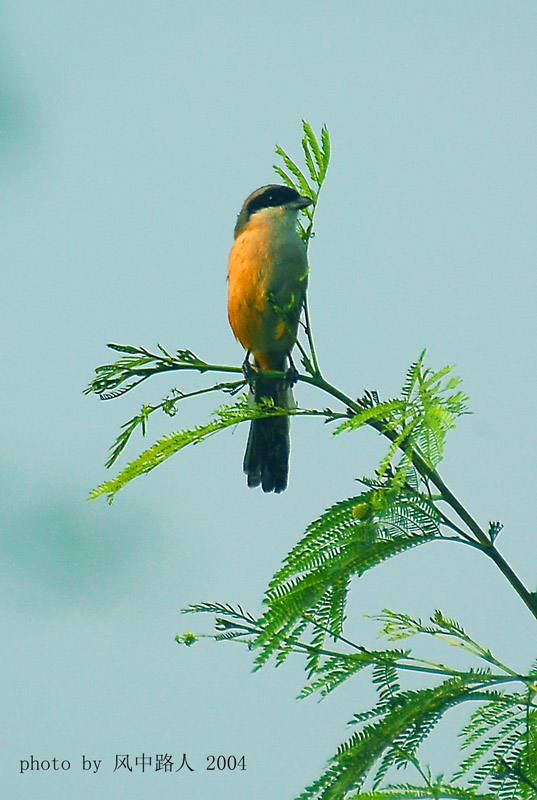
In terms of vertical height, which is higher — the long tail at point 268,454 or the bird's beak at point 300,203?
the bird's beak at point 300,203

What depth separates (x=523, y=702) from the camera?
184cm

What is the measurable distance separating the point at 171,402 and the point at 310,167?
804 millimetres

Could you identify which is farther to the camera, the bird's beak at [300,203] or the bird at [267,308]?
the bird's beak at [300,203]

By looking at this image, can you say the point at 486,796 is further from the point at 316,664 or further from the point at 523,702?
the point at 316,664

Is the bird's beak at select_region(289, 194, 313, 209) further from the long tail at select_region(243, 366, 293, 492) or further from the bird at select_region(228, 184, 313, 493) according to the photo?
the long tail at select_region(243, 366, 293, 492)

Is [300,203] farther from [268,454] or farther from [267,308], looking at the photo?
[268,454]

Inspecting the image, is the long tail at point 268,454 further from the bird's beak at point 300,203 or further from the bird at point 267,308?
the bird's beak at point 300,203

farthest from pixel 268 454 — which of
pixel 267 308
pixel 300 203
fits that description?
pixel 300 203

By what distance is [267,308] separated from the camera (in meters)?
3.77

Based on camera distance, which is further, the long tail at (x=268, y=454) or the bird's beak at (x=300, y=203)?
the bird's beak at (x=300, y=203)

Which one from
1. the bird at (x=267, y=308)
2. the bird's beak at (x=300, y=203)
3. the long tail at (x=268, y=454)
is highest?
the bird's beak at (x=300, y=203)

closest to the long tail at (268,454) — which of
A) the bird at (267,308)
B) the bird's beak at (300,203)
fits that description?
the bird at (267,308)

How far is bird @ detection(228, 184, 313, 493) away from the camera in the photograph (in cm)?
364

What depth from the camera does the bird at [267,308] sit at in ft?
11.9
